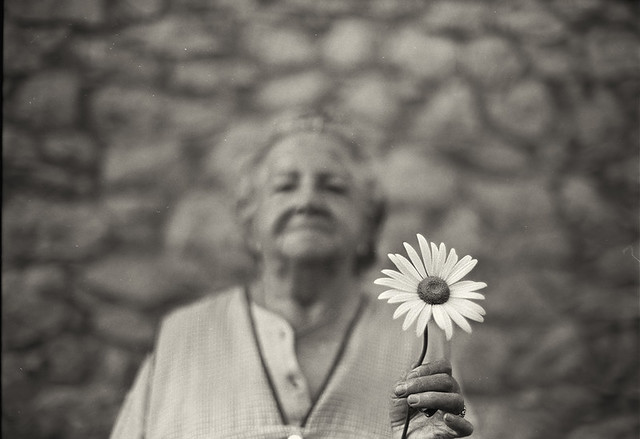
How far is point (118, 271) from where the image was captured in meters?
2.35

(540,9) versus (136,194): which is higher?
(540,9)

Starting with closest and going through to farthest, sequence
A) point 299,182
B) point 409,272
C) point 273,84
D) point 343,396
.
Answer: point 409,272 → point 343,396 → point 299,182 → point 273,84

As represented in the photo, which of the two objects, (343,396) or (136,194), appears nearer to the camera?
(343,396)

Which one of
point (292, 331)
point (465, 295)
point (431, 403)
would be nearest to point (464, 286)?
point (465, 295)

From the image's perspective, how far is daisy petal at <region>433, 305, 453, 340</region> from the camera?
5.57 ft

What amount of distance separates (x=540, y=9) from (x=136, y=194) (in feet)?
3.94

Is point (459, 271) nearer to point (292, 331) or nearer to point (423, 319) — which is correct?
point (423, 319)

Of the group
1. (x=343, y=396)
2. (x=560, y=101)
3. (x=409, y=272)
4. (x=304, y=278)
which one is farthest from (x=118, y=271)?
(x=560, y=101)

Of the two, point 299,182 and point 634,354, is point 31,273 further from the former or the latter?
point 634,354

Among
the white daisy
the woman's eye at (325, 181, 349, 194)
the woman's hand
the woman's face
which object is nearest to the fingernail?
the woman's hand

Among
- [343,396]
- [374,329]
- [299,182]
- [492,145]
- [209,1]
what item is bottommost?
[343,396]

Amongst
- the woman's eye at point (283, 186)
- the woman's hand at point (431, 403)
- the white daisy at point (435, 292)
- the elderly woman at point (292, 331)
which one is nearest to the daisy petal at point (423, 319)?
the white daisy at point (435, 292)

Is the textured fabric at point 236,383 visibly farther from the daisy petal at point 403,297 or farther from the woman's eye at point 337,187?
the daisy petal at point 403,297

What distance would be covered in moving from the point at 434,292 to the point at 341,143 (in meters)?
0.74
